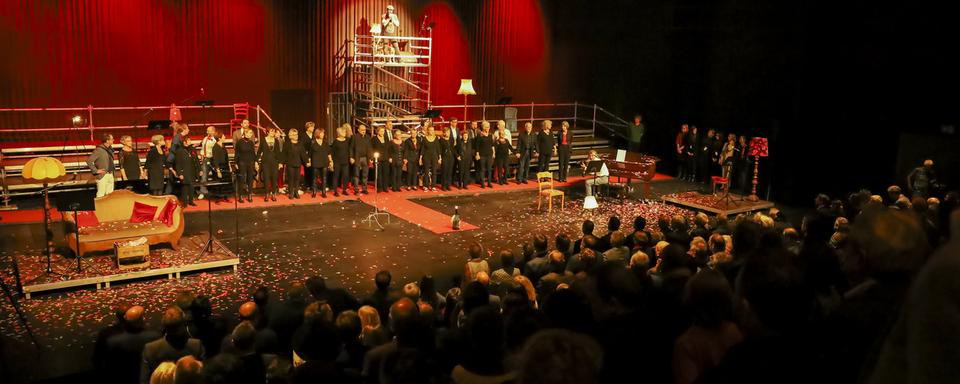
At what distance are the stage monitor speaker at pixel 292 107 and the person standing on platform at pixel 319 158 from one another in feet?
11.7

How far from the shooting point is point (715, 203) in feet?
48.9

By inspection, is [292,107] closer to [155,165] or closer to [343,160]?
[343,160]

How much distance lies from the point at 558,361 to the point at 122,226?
9637mm

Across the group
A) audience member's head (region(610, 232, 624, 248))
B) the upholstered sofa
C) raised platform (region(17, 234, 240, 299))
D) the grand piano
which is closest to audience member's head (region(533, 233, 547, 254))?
audience member's head (region(610, 232, 624, 248))

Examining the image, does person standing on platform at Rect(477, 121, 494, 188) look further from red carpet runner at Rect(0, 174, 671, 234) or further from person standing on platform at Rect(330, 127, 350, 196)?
person standing on platform at Rect(330, 127, 350, 196)

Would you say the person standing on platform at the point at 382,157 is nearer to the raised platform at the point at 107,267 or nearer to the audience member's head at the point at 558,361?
the raised platform at the point at 107,267

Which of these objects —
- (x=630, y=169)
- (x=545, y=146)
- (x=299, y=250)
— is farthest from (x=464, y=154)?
(x=299, y=250)

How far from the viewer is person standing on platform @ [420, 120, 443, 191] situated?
53.1ft

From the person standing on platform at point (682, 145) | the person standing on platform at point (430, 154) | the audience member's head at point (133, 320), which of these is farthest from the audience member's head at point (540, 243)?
the person standing on platform at point (682, 145)

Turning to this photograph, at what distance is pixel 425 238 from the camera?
12.2 meters

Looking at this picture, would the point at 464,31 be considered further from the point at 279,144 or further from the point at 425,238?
the point at 425,238

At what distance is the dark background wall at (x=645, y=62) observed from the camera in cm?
1407

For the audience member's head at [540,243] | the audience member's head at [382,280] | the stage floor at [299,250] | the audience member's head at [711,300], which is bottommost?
the stage floor at [299,250]

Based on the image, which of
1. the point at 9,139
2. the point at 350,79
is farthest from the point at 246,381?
the point at 350,79
